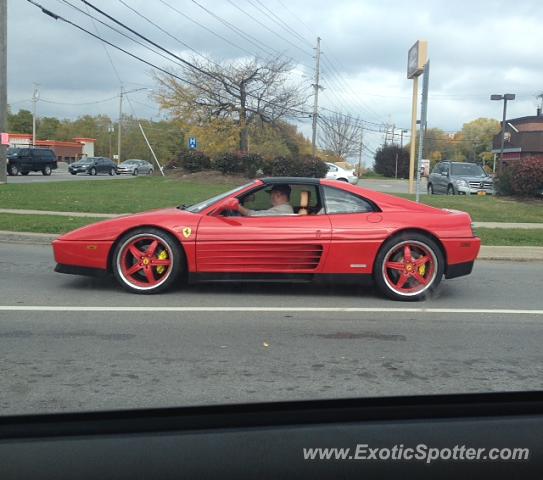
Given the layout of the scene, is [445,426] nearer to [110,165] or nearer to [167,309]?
[167,309]

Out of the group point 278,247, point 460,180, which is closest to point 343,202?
point 278,247

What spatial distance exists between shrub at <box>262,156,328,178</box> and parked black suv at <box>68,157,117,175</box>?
819 inches

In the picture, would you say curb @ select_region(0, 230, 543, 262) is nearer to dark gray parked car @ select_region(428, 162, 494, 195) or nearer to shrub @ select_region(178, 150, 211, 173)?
dark gray parked car @ select_region(428, 162, 494, 195)

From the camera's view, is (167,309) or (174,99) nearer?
(167,309)

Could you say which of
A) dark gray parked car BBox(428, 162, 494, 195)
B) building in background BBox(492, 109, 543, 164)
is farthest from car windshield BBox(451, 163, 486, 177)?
building in background BBox(492, 109, 543, 164)

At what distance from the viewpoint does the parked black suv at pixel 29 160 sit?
37906 mm

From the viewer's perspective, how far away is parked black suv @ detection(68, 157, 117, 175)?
4578cm

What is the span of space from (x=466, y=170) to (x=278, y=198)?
21.1 metres

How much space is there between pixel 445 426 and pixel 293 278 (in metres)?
4.67

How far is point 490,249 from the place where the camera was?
35.0 ft

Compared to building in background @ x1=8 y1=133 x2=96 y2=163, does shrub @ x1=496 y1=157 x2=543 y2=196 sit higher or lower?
lower

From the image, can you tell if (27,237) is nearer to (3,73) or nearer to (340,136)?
(3,73)

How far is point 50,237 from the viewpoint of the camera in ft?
35.6

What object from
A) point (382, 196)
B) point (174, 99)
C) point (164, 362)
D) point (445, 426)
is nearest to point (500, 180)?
point (382, 196)
